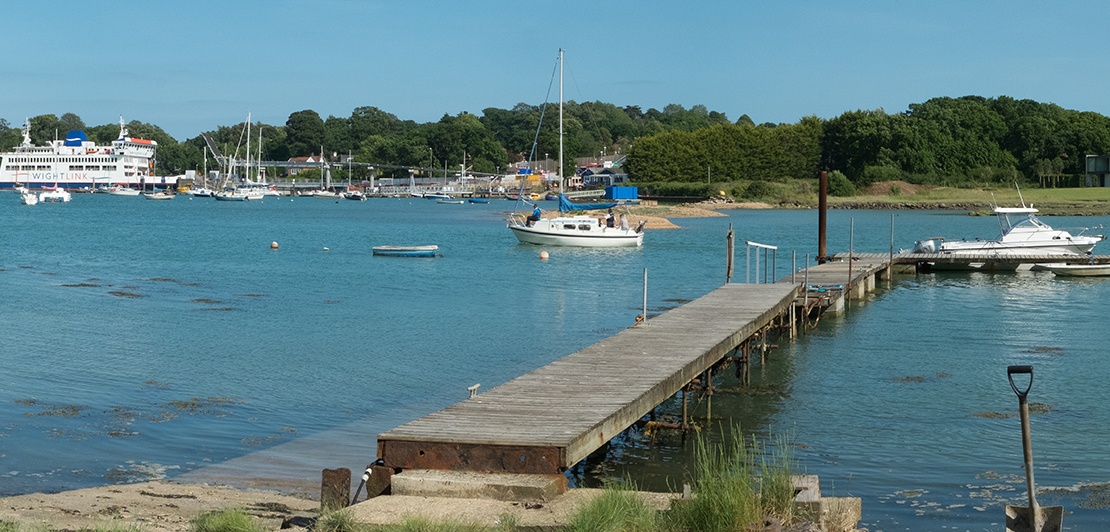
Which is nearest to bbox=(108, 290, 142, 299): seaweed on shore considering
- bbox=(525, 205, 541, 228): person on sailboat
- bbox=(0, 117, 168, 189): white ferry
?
bbox=(525, 205, 541, 228): person on sailboat

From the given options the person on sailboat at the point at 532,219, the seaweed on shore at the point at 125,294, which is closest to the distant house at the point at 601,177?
the person on sailboat at the point at 532,219

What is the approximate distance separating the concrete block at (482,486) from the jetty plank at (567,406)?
0.25 m

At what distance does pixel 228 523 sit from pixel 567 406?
4080mm

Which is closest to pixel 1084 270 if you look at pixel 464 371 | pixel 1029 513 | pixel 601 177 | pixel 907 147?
pixel 464 371

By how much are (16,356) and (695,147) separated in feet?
427

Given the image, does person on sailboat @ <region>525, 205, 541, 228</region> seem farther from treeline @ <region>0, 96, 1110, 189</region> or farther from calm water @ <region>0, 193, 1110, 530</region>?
treeline @ <region>0, 96, 1110, 189</region>

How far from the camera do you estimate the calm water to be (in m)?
12.6

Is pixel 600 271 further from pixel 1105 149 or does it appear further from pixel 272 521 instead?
pixel 1105 149

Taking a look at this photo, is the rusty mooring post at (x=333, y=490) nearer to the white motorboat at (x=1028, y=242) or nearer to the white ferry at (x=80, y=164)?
the white motorboat at (x=1028, y=242)

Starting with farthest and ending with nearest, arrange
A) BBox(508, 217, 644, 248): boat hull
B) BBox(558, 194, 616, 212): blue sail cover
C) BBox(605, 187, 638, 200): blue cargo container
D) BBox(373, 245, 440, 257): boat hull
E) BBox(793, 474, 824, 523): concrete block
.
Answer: BBox(605, 187, 638, 200): blue cargo container, BBox(558, 194, 616, 212): blue sail cover, BBox(508, 217, 644, 248): boat hull, BBox(373, 245, 440, 257): boat hull, BBox(793, 474, 824, 523): concrete block

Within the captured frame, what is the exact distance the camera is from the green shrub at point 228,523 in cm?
823

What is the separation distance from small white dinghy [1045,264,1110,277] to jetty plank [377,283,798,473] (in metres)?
24.4

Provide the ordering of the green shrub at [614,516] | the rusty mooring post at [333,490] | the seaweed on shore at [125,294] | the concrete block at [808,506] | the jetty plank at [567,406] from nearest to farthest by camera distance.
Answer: the green shrub at [614,516] → the concrete block at [808,506] → the rusty mooring post at [333,490] → the jetty plank at [567,406] → the seaweed on shore at [125,294]

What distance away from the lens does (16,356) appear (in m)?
20.5
